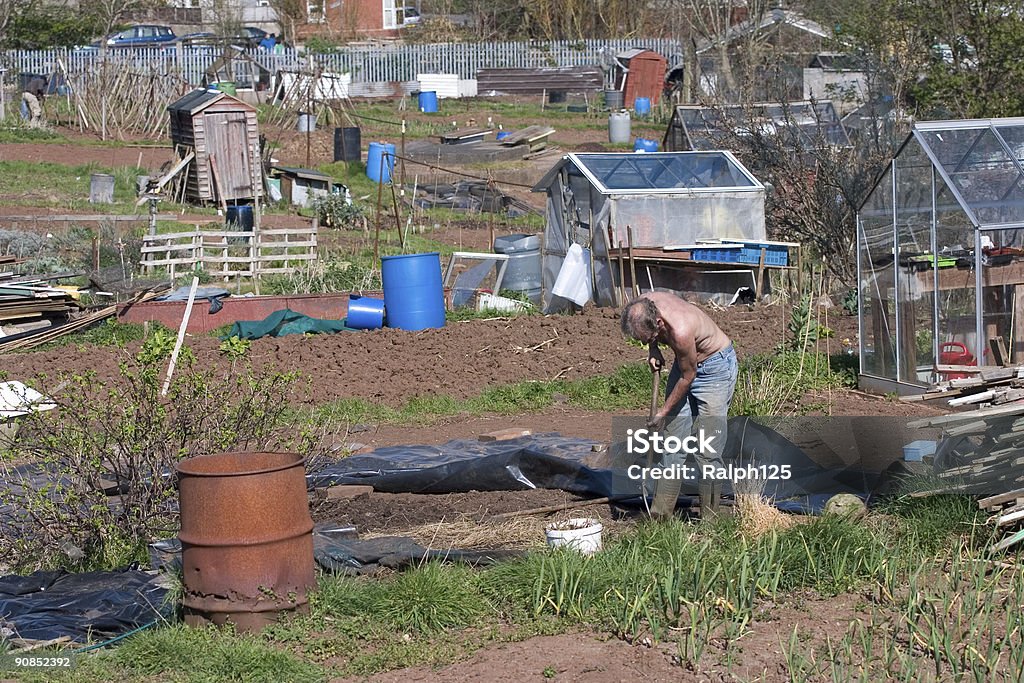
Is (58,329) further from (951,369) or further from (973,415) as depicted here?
(973,415)

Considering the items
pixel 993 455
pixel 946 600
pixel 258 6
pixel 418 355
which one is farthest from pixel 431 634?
pixel 258 6

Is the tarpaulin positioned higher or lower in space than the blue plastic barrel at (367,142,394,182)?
lower

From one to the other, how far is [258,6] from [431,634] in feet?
185

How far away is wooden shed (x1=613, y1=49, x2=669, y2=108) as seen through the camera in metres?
40.9

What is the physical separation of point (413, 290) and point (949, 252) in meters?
6.05

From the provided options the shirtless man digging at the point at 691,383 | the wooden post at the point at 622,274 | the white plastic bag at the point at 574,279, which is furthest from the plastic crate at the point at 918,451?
the white plastic bag at the point at 574,279

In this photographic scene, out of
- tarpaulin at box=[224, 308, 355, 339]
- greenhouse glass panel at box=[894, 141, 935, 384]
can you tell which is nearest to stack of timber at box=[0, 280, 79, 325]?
tarpaulin at box=[224, 308, 355, 339]

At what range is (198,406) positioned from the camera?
7582 millimetres

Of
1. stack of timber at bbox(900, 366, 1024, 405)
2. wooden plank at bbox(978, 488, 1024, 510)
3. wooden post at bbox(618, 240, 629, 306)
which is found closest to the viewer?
wooden plank at bbox(978, 488, 1024, 510)

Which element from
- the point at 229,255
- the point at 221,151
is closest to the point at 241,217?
the point at 229,255

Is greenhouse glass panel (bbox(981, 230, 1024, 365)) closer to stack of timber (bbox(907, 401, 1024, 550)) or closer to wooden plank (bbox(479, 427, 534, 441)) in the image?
stack of timber (bbox(907, 401, 1024, 550))

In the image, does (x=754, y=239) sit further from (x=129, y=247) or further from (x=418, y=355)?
(x=129, y=247)

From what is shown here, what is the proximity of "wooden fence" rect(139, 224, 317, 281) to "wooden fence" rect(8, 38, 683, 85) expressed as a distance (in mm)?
22242

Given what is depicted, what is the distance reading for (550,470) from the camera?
8.17 m
